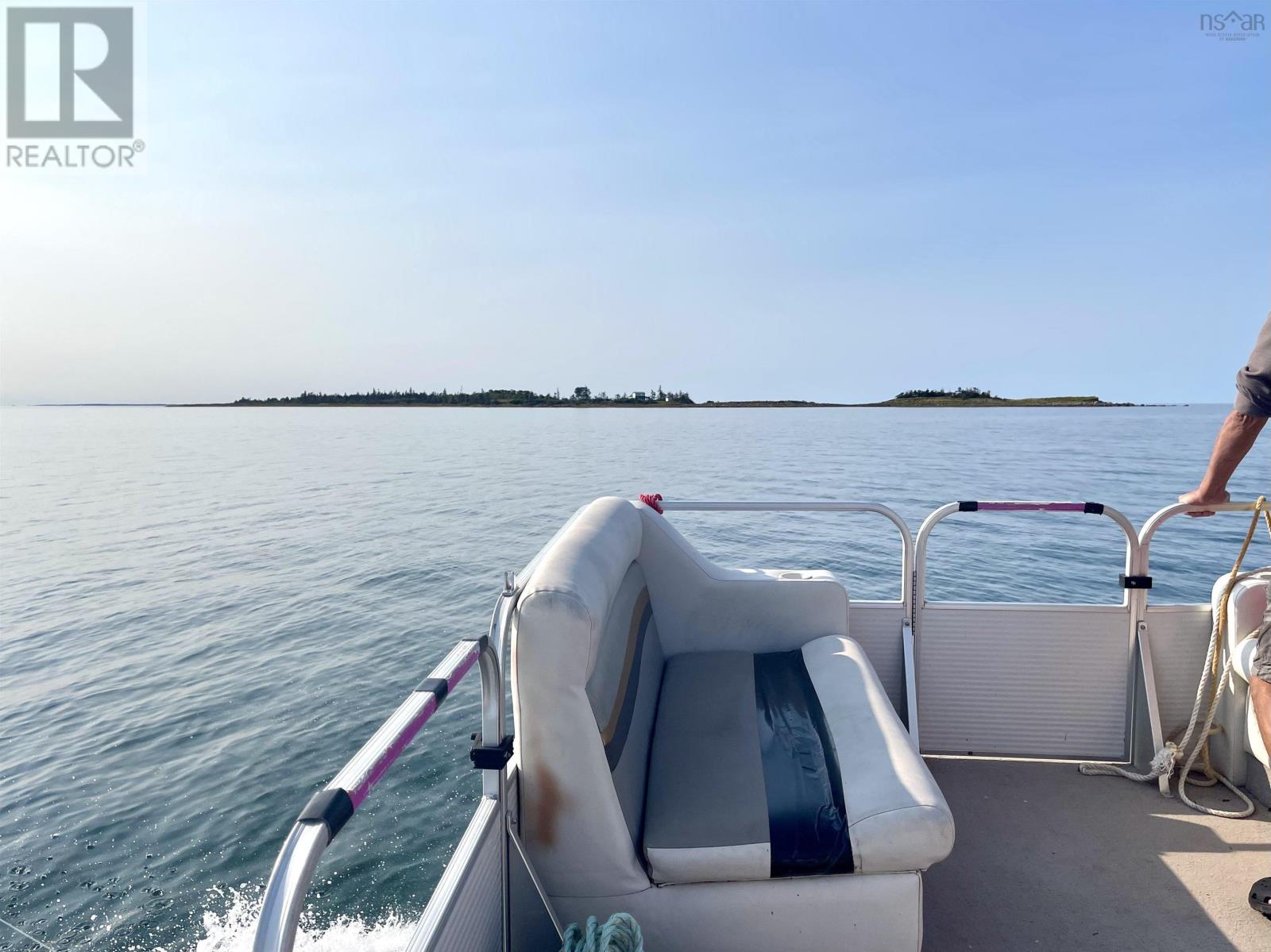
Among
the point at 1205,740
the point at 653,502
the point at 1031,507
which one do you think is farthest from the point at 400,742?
the point at 1205,740

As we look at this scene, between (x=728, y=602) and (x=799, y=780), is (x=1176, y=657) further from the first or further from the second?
(x=799, y=780)

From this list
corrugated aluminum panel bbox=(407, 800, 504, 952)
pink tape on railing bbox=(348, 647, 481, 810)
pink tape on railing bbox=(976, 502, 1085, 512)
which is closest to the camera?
pink tape on railing bbox=(348, 647, 481, 810)

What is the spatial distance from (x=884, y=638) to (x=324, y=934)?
247 cm

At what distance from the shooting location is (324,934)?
3.14 meters

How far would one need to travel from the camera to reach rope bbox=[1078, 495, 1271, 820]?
2.93 meters

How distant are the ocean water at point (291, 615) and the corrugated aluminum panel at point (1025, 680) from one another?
226 centimetres

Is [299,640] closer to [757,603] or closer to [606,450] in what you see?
[757,603]

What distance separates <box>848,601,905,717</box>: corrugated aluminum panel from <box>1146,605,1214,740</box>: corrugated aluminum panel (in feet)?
3.14

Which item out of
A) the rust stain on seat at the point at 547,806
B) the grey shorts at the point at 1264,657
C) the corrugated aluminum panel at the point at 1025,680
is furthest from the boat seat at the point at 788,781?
the grey shorts at the point at 1264,657

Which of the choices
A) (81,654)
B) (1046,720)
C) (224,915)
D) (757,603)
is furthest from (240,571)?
(1046,720)

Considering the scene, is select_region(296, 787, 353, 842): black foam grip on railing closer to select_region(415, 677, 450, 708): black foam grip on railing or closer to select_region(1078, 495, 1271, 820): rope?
select_region(415, 677, 450, 708): black foam grip on railing

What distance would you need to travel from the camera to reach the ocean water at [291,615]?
3602 millimetres

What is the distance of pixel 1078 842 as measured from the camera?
2.70 metres

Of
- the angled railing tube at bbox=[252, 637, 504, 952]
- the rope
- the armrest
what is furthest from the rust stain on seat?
the rope
